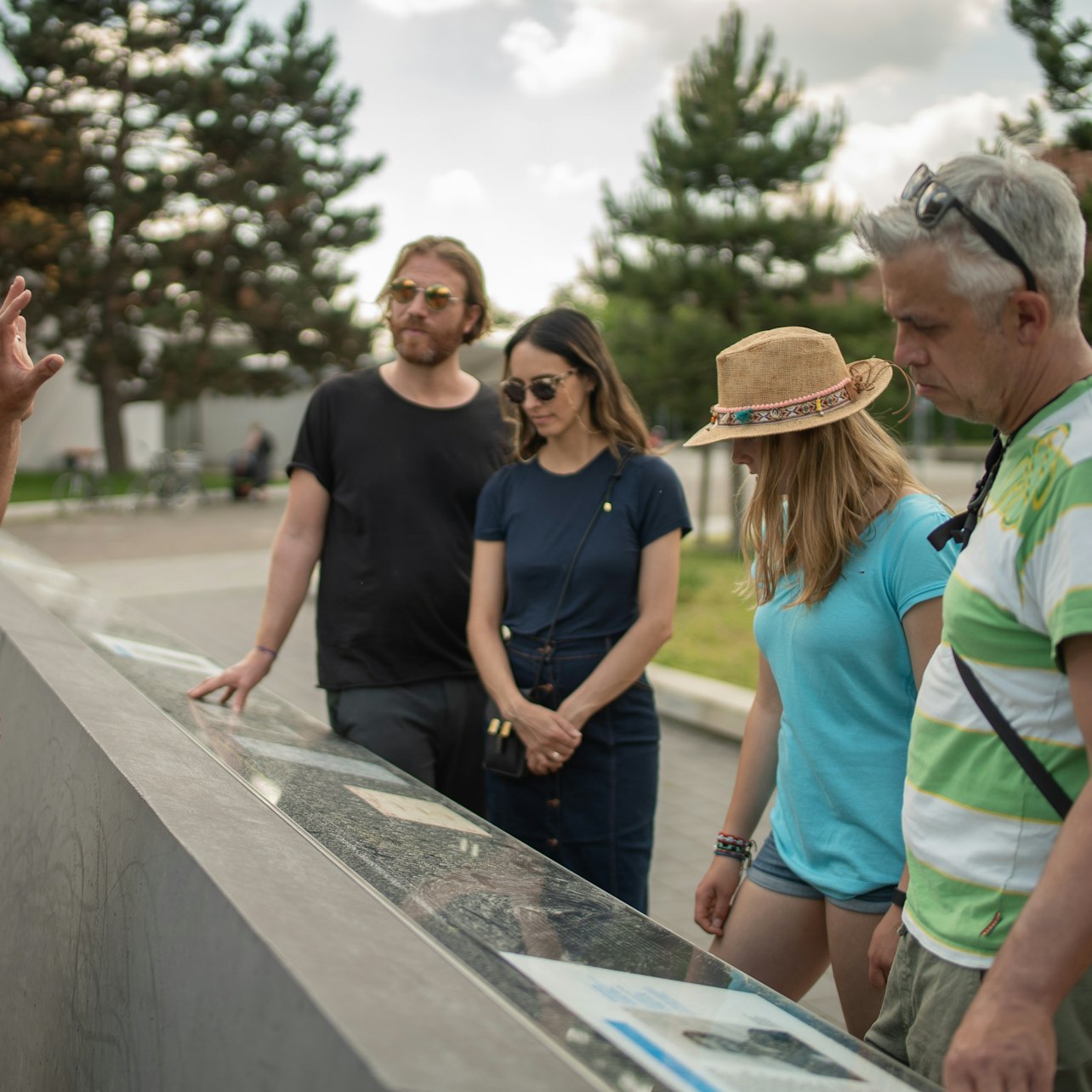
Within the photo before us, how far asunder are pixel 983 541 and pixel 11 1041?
2.00 meters

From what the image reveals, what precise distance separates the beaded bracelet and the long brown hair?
1029 millimetres

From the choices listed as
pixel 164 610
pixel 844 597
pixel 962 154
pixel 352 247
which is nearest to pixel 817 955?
pixel 844 597

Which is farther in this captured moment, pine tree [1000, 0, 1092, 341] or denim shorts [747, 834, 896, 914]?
pine tree [1000, 0, 1092, 341]

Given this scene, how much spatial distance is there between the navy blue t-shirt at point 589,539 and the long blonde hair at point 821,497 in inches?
29.6

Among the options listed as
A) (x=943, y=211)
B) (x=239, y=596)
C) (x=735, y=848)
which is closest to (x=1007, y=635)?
(x=943, y=211)

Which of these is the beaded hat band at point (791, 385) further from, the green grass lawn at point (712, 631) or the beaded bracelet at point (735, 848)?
the green grass lawn at point (712, 631)

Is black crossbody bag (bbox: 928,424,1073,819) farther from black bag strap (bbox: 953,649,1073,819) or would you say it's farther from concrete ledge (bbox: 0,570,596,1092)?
concrete ledge (bbox: 0,570,596,1092)

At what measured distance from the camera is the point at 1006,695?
1426 millimetres

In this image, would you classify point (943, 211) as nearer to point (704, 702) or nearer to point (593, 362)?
point (593, 362)

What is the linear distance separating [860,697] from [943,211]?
972mm

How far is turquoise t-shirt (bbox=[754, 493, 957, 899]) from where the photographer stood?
212 cm

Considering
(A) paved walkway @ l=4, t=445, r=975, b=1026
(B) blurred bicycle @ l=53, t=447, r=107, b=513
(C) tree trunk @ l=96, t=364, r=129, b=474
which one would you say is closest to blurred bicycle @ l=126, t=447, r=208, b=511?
(A) paved walkway @ l=4, t=445, r=975, b=1026

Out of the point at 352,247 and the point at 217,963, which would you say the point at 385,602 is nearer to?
the point at 217,963

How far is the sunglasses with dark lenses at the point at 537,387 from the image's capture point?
10.0 feet
